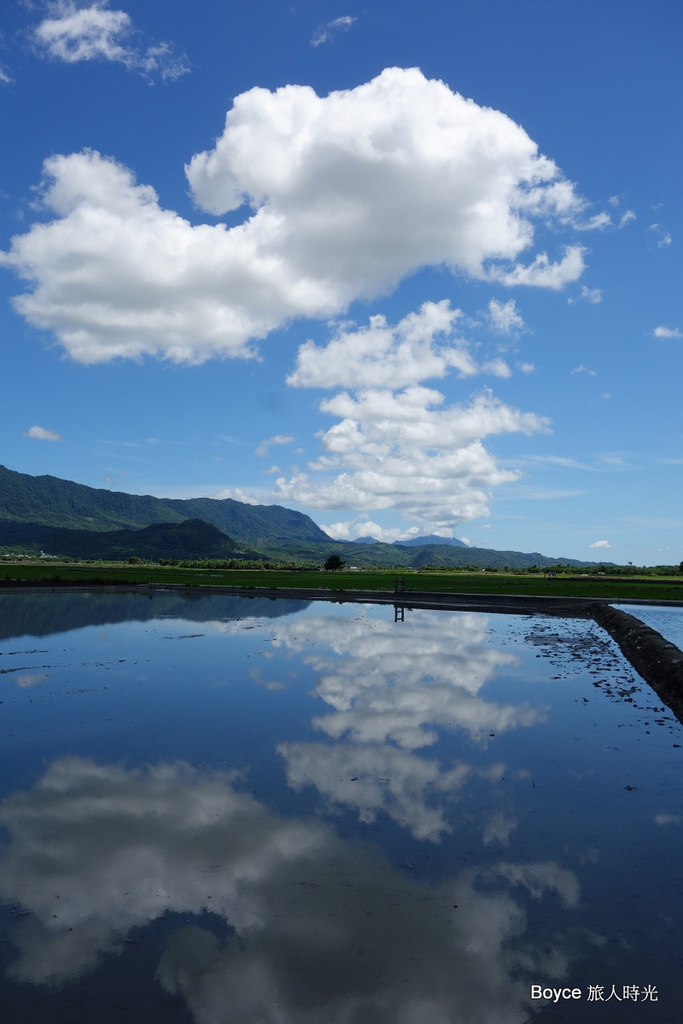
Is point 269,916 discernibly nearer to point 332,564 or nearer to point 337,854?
point 337,854

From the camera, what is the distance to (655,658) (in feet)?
108

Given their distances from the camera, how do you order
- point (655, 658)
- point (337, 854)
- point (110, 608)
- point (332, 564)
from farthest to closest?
point (332, 564), point (110, 608), point (655, 658), point (337, 854)

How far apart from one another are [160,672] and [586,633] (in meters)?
36.3

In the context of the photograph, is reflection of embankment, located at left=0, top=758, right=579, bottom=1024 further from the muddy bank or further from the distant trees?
the distant trees

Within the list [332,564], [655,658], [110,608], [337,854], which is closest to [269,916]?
[337,854]

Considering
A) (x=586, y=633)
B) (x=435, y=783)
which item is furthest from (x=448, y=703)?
(x=586, y=633)

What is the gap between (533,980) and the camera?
27.9ft

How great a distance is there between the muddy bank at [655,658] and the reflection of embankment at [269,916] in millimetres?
18583

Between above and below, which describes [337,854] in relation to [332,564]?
below

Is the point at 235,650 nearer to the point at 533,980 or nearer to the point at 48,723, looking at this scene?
the point at 48,723

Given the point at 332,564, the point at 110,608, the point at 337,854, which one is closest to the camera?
the point at 337,854

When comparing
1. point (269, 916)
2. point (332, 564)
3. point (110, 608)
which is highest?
point (332, 564)

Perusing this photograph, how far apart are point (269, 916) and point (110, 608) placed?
202ft

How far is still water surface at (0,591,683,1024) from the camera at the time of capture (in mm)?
8250
